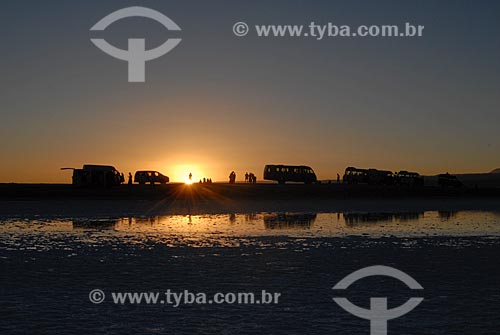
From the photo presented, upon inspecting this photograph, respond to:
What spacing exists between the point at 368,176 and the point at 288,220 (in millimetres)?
56447

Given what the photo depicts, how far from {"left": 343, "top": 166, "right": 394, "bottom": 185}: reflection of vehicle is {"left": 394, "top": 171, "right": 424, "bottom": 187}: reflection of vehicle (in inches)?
36.2

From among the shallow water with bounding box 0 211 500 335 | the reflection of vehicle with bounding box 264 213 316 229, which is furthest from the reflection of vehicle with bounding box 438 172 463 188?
the shallow water with bounding box 0 211 500 335

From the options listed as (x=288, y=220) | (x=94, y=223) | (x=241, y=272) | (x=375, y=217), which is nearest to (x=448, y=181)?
(x=375, y=217)

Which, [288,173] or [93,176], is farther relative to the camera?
[288,173]

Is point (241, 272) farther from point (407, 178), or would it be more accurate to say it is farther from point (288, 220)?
point (407, 178)

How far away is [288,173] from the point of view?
279 feet

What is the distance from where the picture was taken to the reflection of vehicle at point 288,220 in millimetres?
27031

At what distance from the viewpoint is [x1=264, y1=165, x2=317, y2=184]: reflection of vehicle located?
278 ft

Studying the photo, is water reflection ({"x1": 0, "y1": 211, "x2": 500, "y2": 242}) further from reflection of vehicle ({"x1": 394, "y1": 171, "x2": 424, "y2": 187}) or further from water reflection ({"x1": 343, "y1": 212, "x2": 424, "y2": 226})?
reflection of vehicle ({"x1": 394, "y1": 171, "x2": 424, "y2": 187})

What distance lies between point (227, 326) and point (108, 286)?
4.16 m

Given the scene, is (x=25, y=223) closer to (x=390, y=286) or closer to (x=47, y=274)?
(x=47, y=274)

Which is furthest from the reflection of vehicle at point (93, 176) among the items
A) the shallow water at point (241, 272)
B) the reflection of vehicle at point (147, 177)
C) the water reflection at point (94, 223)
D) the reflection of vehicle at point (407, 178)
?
the reflection of vehicle at point (407, 178)

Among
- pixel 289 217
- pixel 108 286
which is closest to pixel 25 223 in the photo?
pixel 289 217

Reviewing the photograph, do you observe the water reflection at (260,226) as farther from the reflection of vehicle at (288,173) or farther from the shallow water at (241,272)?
the reflection of vehicle at (288,173)
